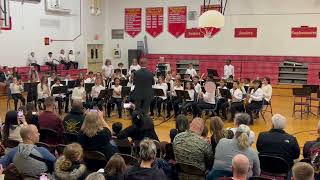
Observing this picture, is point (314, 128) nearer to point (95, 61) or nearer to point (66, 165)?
point (66, 165)

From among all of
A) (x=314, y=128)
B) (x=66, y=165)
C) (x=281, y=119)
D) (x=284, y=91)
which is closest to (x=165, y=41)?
(x=284, y=91)

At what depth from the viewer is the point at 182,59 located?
22797 millimetres

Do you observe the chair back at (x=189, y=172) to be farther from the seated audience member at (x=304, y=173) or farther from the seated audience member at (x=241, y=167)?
the seated audience member at (x=304, y=173)

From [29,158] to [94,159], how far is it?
3.29 ft

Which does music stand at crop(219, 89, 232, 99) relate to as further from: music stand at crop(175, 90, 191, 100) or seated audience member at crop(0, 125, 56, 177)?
seated audience member at crop(0, 125, 56, 177)

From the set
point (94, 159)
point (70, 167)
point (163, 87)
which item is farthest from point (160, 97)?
point (70, 167)

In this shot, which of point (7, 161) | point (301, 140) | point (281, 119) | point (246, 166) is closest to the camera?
point (246, 166)

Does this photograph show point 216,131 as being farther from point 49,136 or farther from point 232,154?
point 49,136

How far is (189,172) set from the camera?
17.7 ft

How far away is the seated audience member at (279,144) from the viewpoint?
592 cm

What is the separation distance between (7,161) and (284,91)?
1676cm

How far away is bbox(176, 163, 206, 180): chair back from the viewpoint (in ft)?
17.4

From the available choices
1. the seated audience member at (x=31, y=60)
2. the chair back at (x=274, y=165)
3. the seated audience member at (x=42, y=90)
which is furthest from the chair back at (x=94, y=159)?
the seated audience member at (x=31, y=60)

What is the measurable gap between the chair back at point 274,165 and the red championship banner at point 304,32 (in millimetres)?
15358
